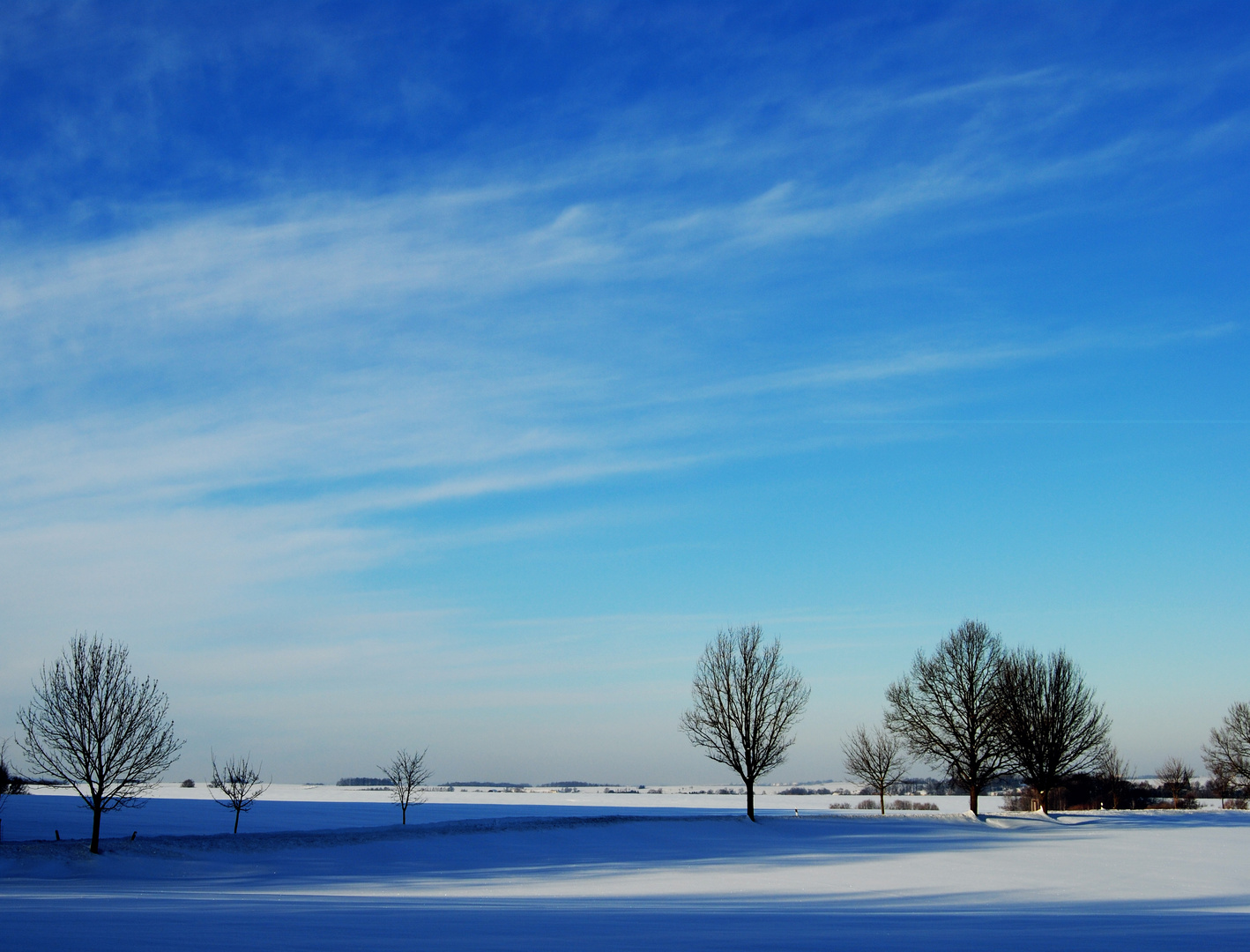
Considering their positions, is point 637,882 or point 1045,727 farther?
point 1045,727

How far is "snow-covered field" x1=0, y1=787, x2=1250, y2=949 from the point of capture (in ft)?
41.3

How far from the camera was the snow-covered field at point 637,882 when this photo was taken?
1259 centimetres

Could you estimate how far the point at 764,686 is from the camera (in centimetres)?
4709

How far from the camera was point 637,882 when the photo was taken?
79.1 ft

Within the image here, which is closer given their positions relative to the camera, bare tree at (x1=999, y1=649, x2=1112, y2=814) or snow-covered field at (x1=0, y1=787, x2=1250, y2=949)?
snow-covered field at (x1=0, y1=787, x2=1250, y2=949)

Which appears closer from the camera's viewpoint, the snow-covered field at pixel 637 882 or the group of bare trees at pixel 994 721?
the snow-covered field at pixel 637 882

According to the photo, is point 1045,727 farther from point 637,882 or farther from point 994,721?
point 637,882

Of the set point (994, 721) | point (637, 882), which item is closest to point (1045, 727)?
point (994, 721)

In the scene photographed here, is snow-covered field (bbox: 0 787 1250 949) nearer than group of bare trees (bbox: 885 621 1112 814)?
Yes

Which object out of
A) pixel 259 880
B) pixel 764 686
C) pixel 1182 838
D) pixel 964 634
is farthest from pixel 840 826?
pixel 259 880

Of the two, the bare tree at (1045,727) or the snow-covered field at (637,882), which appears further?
the bare tree at (1045,727)

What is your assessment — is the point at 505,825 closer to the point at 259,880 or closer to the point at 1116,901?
the point at 259,880

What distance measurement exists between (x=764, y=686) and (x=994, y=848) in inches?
563

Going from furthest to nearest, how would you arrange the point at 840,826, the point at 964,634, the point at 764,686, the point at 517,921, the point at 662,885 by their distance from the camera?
the point at 964,634 < the point at 764,686 < the point at 840,826 < the point at 662,885 < the point at 517,921
